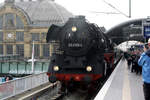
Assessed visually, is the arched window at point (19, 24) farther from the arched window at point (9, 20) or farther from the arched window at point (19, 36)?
the arched window at point (19, 36)

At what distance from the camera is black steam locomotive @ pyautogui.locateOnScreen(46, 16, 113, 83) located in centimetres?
1006

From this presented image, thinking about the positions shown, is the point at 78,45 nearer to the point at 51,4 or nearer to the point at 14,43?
the point at 14,43

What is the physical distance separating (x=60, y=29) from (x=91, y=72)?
272 cm

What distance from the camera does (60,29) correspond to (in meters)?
11.1

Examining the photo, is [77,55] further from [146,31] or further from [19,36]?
[19,36]

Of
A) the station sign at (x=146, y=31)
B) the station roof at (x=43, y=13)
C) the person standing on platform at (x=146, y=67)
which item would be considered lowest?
the person standing on platform at (x=146, y=67)

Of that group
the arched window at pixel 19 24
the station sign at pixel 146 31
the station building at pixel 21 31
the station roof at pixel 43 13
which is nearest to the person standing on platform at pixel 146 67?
the station sign at pixel 146 31

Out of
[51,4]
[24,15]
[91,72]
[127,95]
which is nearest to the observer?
[127,95]

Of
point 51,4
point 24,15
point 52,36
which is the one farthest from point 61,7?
point 52,36

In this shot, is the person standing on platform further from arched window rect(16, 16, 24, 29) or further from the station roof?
arched window rect(16, 16, 24, 29)

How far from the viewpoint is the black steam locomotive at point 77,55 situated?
10062 millimetres

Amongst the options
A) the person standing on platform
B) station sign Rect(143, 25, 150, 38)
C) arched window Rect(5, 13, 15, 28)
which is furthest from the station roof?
the person standing on platform

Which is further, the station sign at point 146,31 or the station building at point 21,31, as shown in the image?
the station building at point 21,31

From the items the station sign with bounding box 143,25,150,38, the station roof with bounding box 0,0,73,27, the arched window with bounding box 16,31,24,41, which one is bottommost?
the station sign with bounding box 143,25,150,38
